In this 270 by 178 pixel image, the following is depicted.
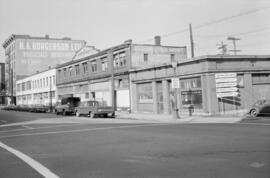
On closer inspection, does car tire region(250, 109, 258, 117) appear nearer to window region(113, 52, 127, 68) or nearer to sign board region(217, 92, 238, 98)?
sign board region(217, 92, 238, 98)

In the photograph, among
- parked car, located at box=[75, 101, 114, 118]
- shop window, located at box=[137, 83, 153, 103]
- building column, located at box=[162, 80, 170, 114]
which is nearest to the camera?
parked car, located at box=[75, 101, 114, 118]

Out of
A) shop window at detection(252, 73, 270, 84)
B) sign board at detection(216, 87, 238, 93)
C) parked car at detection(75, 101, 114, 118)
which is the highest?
shop window at detection(252, 73, 270, 84)

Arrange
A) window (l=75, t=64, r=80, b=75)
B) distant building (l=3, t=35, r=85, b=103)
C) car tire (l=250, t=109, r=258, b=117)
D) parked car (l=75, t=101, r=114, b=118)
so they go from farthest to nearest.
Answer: distant building (l=3, t=35, r=85, b=103)
window (l=75, t=64, r=80, b=75)
parked car (l=75, t=101, r=114, b=118)
car tire (l=250, t=109, r=258, b=117)

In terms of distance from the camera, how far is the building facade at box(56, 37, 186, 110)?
125 feet

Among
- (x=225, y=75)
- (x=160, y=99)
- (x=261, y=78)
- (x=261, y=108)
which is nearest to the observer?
(x=261, y=108)

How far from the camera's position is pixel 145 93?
3531 cm

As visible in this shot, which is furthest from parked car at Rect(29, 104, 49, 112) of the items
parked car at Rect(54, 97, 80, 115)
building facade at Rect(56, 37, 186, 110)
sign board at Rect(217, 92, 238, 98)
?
sign board at Rect(217, 92, 238, 98)

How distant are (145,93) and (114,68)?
767 cm

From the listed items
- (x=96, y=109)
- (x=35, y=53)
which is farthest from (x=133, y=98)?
(x=35, y=53)

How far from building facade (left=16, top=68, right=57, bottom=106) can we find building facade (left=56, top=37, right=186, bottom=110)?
8.66m

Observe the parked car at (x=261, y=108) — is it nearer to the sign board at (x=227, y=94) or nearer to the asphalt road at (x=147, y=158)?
the sign board at (x=227, y=94)

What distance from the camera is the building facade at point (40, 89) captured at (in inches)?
2472

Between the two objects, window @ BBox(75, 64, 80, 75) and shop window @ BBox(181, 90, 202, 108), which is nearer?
shop window @ BBox(181, 90, 202, 108)

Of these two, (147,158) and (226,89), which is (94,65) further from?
(147,158)
